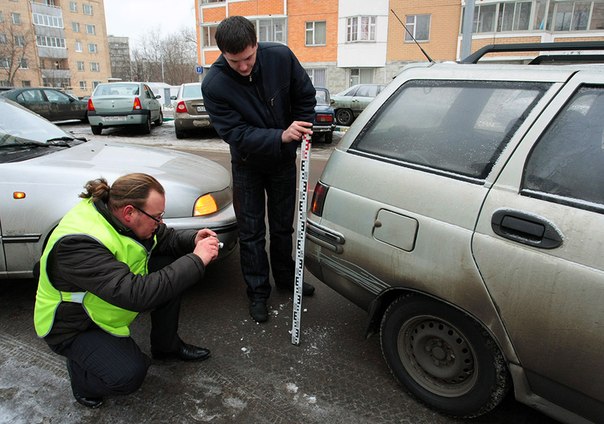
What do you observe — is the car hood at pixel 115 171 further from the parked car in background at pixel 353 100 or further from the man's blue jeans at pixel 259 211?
the parked car in background at pixel 353 100

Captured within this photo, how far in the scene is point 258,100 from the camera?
107 inches

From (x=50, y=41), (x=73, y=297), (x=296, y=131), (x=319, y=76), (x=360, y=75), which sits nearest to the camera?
(x=73, y=297)

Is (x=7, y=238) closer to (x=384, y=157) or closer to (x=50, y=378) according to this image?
(x=50, y=378)

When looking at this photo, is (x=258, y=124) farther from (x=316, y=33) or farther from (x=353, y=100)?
(x=316, y=33)

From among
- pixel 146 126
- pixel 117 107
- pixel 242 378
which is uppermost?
pixel 117 107

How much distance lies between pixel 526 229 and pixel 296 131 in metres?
1.33

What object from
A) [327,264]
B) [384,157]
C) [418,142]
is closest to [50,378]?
[327,264]

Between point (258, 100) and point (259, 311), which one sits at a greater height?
point (258, 100)

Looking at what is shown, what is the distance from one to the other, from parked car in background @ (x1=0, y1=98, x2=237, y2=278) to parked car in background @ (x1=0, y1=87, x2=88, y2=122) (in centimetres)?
1324

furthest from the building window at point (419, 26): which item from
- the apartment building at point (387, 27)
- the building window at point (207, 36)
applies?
the building window at point (207, 36)

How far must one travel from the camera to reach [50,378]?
2.37 meters

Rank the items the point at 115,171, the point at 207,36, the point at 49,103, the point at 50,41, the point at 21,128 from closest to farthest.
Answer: the point at 115,171 < the point at 21,128 < the point at 49,103 < the point at 207,36 < the point at 50,41

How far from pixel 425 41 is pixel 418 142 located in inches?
1088

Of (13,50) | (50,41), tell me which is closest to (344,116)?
(13,50)
